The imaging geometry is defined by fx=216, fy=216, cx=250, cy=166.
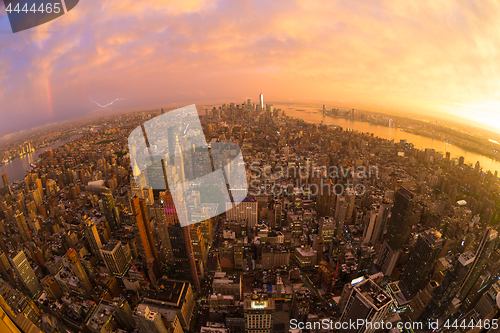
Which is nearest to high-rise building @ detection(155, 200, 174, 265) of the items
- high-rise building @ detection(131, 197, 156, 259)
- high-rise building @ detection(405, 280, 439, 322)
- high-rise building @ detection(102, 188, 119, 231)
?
high-rise building @ detection(131, 197, 156, 259)

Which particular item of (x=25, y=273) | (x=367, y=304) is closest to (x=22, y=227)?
(x=25, y=273)

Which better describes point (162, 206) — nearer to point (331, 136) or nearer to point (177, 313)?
point (177, 313)

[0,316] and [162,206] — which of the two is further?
[162,206]

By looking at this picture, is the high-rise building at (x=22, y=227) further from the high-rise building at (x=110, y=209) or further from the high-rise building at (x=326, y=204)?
the high-rise building at (x=326, y=204)

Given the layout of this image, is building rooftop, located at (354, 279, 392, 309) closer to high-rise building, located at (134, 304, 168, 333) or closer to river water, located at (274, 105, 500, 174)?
high-rise building, located at (134, 304, 168, 333)

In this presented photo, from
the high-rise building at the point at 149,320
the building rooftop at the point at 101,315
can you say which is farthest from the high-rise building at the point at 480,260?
the building rooftop at the point at 101,315

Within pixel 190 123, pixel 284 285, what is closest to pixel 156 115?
pixel 190 123
